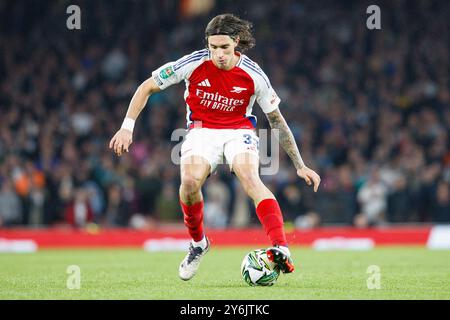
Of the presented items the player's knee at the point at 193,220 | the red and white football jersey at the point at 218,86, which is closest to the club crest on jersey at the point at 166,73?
the red and white football jersey at the point at 218,86

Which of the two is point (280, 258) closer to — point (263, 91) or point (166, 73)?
point (263, 91)

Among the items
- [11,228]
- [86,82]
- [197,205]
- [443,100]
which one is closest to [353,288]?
[197,205]

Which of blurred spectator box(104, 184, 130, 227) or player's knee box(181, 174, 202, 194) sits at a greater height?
player's knee box(181, 174, 202, 194)

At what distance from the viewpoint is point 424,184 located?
17.7 meters

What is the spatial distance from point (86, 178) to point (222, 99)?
10.7 m

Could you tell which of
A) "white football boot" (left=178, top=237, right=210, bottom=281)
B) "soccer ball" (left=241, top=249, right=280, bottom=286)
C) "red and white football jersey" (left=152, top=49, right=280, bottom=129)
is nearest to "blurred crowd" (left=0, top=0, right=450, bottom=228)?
"white football boot" (left=178, top=237, right=210, bottom=281)

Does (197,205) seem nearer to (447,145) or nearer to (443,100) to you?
(447,145)

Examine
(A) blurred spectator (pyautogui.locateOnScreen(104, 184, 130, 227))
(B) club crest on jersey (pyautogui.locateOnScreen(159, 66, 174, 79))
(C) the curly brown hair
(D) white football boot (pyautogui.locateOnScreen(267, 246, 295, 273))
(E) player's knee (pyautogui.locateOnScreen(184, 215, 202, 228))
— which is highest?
(C) the curly brown hair

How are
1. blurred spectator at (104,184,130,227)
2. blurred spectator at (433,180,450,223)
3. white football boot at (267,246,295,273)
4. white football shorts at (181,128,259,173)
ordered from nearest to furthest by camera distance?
white football boot at (267,246,295,273) → white football shorts at (181,128,259,173) → blurred spectator at (433,180,450,223) → blurred spectator at (104,184,130,227)

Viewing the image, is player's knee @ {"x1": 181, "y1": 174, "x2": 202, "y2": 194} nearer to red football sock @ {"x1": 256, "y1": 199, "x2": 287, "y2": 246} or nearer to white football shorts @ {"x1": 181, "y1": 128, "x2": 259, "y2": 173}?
white football shorts @ {"x1": 181, "y1": 128, "x2": 259, "y2": 173}

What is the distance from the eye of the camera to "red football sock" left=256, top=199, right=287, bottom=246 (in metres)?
7.54

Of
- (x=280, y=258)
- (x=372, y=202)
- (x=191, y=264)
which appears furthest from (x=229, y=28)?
(x=372, y=202)

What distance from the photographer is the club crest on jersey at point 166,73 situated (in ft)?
26.5

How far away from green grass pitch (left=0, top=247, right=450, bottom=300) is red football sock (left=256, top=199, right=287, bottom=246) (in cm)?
41
